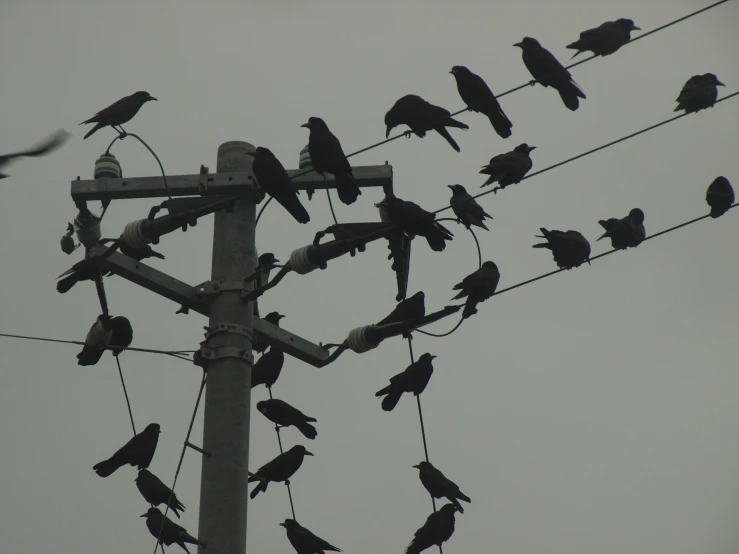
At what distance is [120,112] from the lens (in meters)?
9.12

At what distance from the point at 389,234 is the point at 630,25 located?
3.06m

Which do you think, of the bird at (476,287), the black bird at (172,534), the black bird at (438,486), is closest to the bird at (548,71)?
the bird at (476,287)

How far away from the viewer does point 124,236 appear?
297 inches

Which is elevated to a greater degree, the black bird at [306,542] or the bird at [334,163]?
the bird at [334,163]

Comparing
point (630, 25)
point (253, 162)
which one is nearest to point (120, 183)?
point (253, 162)

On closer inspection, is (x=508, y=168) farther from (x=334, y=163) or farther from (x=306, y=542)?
(x=306, y=542)

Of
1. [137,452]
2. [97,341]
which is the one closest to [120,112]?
[97,341]

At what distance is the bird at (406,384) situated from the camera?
28.0ft

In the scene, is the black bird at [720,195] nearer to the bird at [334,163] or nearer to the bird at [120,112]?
the bird at [334,163]

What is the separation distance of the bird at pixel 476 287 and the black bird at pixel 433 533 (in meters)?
1.88

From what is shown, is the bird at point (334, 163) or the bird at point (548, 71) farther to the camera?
the bird at point (548, 71)

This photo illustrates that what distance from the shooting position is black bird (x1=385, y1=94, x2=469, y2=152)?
28.8 ft

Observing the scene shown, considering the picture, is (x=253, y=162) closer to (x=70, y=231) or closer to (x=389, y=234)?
(x=389, y=234)

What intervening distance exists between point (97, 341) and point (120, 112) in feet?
6.66
